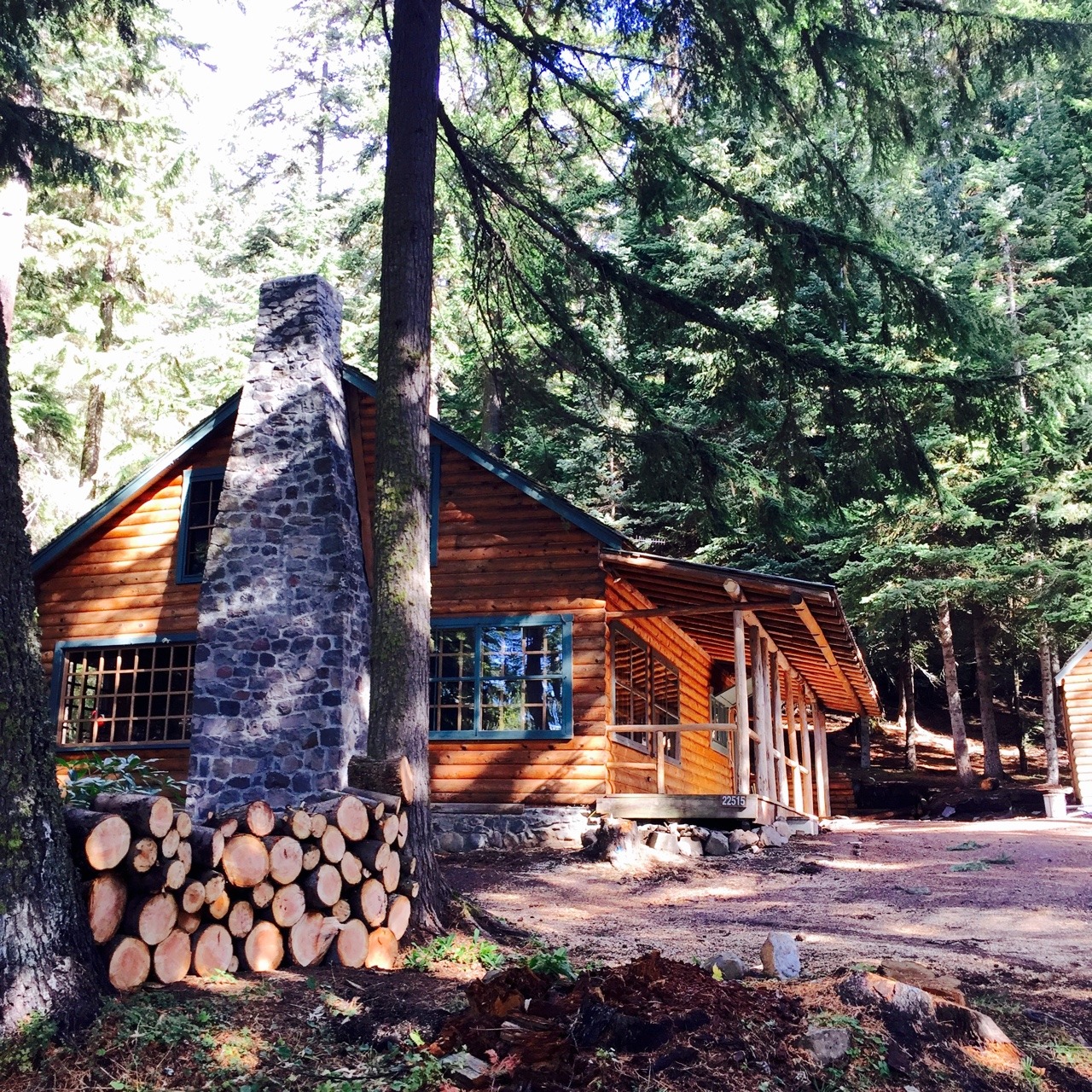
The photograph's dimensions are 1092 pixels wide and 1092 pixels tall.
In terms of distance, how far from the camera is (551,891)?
35.8 ft

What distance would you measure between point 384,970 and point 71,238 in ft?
73.9

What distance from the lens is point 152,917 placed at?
195 inches

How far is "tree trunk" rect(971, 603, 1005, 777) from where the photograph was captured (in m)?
26.8

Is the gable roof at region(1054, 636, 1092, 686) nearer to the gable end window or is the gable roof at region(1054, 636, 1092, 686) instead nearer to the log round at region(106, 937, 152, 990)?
the gable end window

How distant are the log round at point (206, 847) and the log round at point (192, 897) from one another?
6.0 inches

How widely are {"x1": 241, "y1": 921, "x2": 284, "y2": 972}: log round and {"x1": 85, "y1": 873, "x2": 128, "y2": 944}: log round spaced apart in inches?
31.5

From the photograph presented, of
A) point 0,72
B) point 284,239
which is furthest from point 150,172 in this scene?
point 0,72

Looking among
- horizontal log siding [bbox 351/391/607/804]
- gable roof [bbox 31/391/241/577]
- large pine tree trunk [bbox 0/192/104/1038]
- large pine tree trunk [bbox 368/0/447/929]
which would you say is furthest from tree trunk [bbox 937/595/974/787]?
large pine tree trunk [bbox 0/192/104/1038]

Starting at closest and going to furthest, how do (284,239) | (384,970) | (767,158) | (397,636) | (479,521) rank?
(384,970) → (397,636) → (479,521) → (767,158) → (284,239)

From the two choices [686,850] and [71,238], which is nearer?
[686,850]

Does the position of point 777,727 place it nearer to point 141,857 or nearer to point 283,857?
point 283,857

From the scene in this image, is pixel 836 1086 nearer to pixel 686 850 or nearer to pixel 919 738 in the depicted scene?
pixel 686 850

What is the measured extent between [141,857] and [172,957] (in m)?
0.49

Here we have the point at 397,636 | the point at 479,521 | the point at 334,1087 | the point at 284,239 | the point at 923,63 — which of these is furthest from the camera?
the point at 284,239
